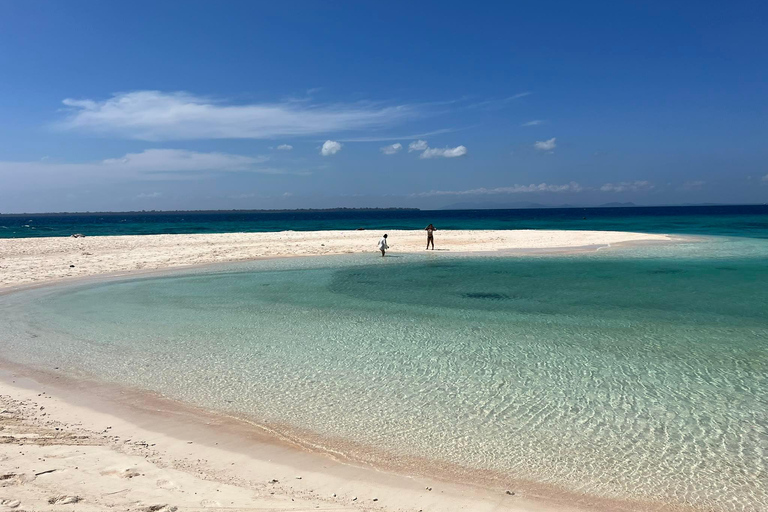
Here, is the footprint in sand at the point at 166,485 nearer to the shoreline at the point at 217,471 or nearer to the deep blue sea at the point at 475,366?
the shoreline at the point at 217,471

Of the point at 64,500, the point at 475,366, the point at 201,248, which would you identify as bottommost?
the point at 475,366

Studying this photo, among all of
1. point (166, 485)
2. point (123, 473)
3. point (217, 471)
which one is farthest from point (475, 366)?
point (123, 473)

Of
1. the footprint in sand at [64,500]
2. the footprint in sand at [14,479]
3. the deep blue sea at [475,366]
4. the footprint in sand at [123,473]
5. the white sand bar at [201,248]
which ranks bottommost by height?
the deep blue sea at [475,366]

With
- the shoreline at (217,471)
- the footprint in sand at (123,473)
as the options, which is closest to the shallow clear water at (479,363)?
the shoreline at (217,471)

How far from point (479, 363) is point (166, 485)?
7.05 meters

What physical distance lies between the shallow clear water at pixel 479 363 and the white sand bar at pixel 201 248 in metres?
6.96

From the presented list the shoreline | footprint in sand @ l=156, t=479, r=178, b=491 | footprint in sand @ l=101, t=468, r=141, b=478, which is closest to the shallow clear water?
the shoreline

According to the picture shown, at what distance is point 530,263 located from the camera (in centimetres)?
3048

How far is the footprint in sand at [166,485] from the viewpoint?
234 inches

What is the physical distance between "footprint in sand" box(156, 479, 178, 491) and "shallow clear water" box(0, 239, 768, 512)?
88.1 inches

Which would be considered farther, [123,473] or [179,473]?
[179,473]

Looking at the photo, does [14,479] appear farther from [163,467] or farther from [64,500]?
[163,467]

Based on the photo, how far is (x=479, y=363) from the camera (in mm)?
11305

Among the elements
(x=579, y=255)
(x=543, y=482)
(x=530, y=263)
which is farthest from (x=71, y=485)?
(x=579, y=255)
